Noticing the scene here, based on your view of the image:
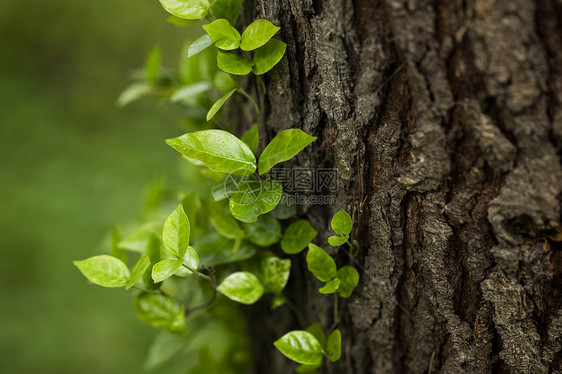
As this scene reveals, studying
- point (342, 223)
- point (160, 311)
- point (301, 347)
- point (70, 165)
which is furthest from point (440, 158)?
point (70, 165)

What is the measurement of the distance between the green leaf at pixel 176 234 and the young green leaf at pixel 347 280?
0.27 metres

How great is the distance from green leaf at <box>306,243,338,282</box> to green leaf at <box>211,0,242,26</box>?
38cm

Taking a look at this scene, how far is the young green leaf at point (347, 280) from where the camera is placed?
615mm

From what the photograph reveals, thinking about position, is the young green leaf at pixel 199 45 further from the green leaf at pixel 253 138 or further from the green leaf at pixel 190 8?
the green leaf at pixel 253 138

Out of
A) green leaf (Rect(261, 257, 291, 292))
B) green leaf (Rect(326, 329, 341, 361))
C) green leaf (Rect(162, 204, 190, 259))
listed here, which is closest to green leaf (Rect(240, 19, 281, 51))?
green leaf (Rect(162, 204, 190, 259))

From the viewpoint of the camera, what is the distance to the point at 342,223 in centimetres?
56

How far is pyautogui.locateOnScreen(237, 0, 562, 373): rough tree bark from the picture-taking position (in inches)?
16.8

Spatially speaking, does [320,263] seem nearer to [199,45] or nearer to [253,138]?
[253,138]

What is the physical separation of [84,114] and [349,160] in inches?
93.6

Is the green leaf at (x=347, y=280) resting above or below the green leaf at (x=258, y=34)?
below

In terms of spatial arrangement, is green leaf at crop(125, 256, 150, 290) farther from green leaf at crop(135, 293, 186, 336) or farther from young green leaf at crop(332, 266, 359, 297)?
young green leaf at crop(332, 266, 359, 297)

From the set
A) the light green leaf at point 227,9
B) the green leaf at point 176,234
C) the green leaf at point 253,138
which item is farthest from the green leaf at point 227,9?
the green leaf at point 176,234

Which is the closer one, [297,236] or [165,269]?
[165,269]

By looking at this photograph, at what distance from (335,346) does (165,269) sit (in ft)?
1.03
